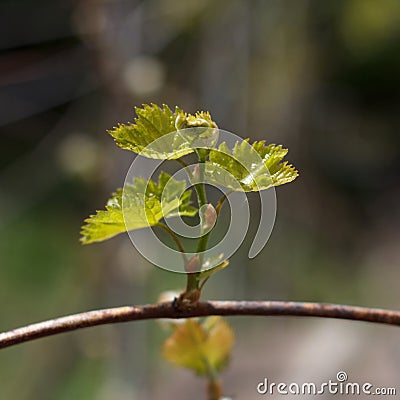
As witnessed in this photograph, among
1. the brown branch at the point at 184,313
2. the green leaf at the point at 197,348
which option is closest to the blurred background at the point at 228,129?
the green leaf at the point at 197,348

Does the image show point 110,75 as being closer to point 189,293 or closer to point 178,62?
point 178,62

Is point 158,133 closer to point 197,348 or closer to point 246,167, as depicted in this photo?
point 246,167

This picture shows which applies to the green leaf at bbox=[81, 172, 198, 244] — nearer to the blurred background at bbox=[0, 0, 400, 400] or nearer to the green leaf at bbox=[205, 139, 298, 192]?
the green leaf at bbox=[205, 139, 298, 192]

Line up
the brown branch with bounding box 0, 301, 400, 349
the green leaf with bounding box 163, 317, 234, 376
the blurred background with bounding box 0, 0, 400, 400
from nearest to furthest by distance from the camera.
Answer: the brown branch with bounding box 0, 301, 400, 349, the green leaf with bounding box 163, 317, 234, 376, the blurred background with bounding box 0, 0, 400, 400

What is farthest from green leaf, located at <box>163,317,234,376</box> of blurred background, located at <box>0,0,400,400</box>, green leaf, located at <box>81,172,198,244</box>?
blurred background, located at <box>0,0,400,400</box>

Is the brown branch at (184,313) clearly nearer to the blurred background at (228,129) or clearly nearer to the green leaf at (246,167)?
the green leaf at (246,167)

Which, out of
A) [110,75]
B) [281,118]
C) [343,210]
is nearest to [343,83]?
[343,210]
